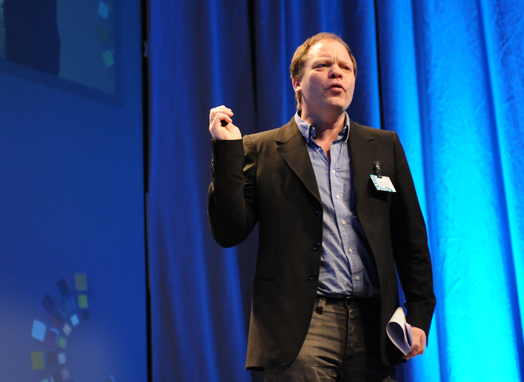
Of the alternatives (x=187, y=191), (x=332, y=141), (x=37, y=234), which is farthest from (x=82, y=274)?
(x=332, y=141)

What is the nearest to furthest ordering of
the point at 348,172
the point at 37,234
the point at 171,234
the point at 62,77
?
the point at 348,172, the point at 37,234, the point at 62,77, the point at 171,234

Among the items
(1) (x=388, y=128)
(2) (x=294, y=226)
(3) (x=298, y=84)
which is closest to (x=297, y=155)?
(2) (x=294, y=226)

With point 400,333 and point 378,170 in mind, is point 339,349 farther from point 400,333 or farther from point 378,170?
point 378,170

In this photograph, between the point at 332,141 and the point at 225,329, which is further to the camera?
the point at 225,329

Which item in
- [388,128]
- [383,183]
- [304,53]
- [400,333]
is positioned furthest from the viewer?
[388,128]

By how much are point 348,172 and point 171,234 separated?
1.44 metres

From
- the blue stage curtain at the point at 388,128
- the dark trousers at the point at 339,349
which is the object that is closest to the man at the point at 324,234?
the dark trousers at the point at 339,349

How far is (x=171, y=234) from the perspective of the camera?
262cm

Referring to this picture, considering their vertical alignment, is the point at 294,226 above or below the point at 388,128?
below

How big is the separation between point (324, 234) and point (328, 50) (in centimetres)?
55

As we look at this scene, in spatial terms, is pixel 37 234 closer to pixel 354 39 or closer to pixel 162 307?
pixel 162 307

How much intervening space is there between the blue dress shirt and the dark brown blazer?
0.03 m

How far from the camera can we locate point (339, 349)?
1221 mm

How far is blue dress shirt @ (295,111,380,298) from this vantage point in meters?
1.26
